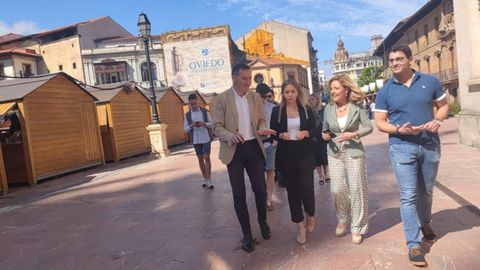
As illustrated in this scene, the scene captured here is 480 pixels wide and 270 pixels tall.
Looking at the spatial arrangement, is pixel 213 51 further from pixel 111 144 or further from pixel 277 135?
pixel 277 135

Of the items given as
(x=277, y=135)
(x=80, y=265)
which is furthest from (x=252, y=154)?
(x=80, y=265)

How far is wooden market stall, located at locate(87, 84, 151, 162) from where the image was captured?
15180 mm

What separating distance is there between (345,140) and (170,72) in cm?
4144

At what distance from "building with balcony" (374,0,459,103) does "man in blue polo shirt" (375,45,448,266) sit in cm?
2928

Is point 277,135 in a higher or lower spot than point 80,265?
higher

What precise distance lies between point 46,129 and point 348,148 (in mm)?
9630

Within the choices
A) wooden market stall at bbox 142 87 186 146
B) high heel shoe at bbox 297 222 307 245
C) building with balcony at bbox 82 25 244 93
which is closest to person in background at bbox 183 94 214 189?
high heel shoe at bbox 297 222 307 245

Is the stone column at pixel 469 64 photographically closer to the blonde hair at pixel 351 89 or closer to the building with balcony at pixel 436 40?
the blonde hair at pixel 351 89

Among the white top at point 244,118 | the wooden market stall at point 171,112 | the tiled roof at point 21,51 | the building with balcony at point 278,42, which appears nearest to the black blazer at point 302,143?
the white top at point 244,118

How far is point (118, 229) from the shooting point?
5.46 metres

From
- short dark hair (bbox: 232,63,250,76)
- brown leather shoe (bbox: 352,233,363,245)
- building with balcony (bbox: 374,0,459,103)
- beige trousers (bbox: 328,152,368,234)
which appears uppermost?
building with balcony (bbox: 374,0,459,103)

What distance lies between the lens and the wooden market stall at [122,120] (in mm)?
15180

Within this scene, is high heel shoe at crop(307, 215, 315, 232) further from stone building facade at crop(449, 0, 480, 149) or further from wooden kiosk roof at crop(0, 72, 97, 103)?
wooden kiosk roof at crop(0, 72, 97, 103)

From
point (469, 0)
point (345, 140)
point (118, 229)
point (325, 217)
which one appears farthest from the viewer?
point (469, 0)
